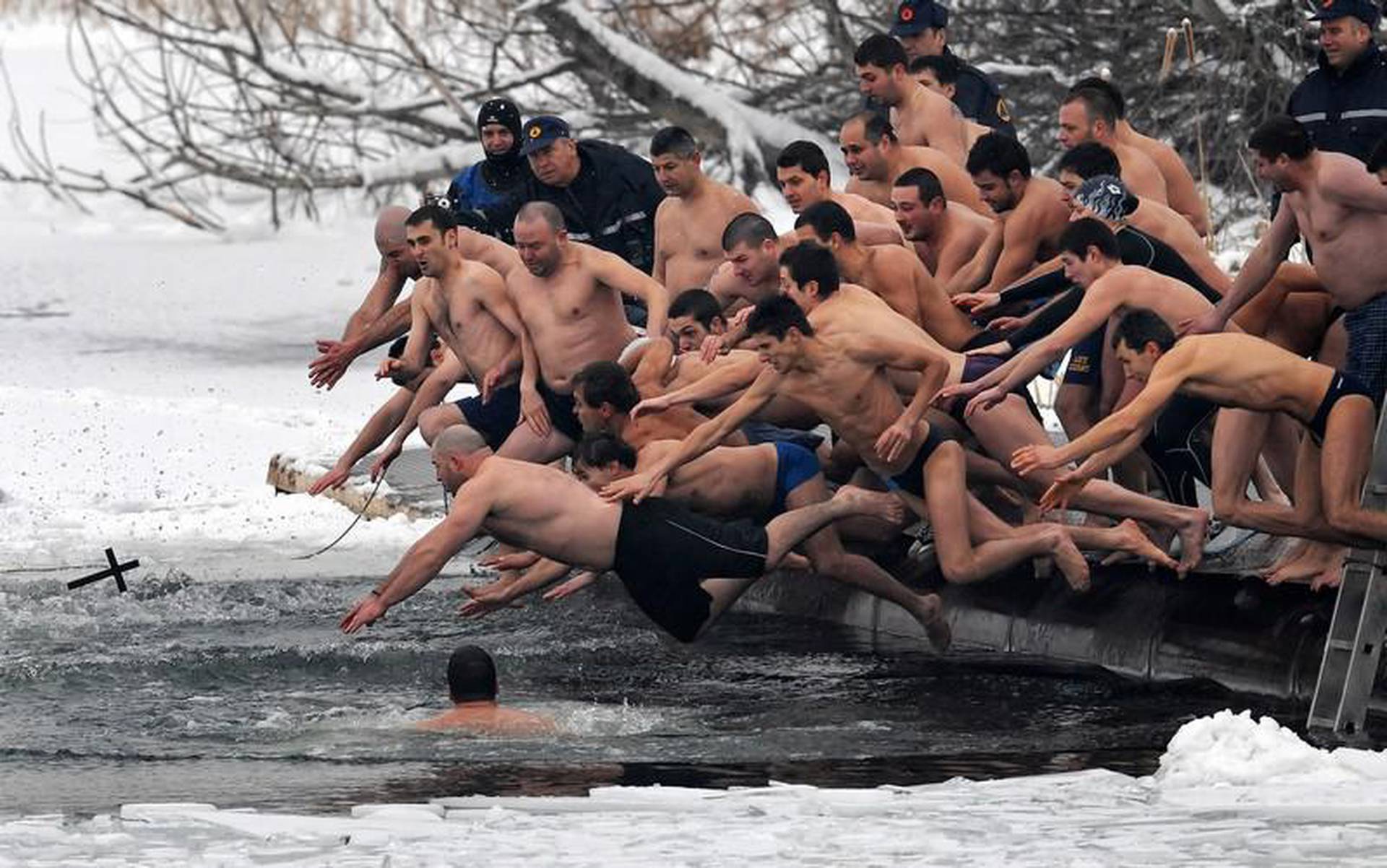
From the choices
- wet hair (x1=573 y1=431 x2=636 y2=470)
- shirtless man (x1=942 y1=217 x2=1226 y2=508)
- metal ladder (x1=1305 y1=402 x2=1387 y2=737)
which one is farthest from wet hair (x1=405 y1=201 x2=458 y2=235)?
metal ladder (x1=1305 y1=402 x2=1387 y2=737)

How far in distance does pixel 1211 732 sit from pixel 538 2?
41.3ft

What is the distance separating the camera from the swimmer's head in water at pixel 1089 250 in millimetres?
9117

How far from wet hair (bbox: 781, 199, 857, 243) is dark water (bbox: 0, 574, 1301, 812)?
160cm

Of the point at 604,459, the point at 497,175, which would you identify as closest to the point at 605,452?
the point at 604,459

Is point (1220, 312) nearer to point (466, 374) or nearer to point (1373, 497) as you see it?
point (1373, 497)

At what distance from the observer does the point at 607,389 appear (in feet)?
31.5

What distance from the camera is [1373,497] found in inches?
318

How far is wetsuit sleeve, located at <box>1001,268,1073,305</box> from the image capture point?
32.8 feet

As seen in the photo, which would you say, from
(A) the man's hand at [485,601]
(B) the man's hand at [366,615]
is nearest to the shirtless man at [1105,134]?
(A) the man's hand at [485,601]

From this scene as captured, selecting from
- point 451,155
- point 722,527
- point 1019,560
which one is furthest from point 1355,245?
point 451,155

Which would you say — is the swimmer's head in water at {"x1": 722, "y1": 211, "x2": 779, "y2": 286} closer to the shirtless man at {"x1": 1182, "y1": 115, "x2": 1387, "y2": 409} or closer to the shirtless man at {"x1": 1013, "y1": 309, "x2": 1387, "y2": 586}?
the shirtless man at {"x1": 1013, "y1": 309, "x2": 1387, "y2": 586}

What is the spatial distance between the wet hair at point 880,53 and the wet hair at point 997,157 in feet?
4.32

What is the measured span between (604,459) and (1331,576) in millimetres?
2549

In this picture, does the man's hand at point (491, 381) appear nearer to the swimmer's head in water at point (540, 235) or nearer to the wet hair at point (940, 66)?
the swimmer's head in water at point (540, 235)
